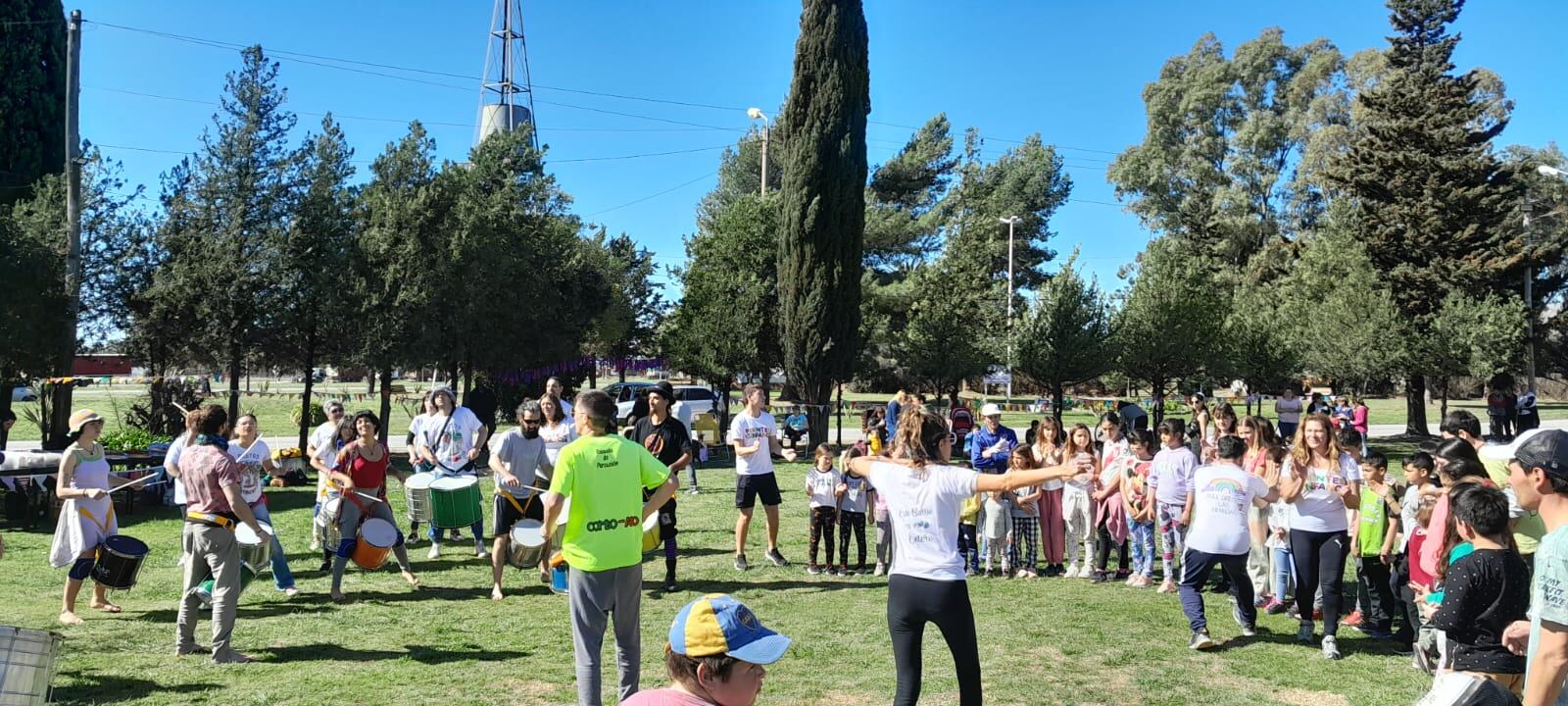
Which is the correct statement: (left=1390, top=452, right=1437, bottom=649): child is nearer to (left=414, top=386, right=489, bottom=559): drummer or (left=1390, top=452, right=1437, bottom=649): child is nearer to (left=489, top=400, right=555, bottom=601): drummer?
(left=489, top=400, right=555, bottom=601): drummer

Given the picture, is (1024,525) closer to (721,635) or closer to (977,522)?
(977,522)

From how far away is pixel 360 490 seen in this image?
9125 millimetres

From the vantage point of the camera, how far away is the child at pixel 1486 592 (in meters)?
4.30

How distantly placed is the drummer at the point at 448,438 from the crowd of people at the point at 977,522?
0.02 m

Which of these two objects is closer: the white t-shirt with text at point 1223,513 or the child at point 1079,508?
the white t-shirt with text at point 1223,513

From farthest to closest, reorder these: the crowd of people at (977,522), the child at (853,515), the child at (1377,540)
→ the child at (853,515) < the child at (1377,540) < the crowd of people at (977,522)

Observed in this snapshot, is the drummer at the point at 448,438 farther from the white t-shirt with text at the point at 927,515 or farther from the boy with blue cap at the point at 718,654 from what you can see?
the boy with blue cap at the point at 718,654

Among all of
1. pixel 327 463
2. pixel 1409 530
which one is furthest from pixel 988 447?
pixel 327 463

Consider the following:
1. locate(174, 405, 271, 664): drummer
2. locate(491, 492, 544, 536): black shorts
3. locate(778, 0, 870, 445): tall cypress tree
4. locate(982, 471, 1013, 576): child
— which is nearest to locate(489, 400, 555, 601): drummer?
locate(491, 492, 544, 536): black shorts

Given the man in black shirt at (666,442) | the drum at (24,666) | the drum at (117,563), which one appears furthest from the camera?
the man in black shirt at (666,442)

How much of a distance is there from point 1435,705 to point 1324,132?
4748cm

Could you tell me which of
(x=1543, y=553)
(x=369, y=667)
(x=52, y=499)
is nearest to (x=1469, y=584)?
(x=1543, y=553)

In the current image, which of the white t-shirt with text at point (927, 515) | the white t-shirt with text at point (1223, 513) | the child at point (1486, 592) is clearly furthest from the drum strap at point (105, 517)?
the child at point (1486, 592)

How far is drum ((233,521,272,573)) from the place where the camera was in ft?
22.9
